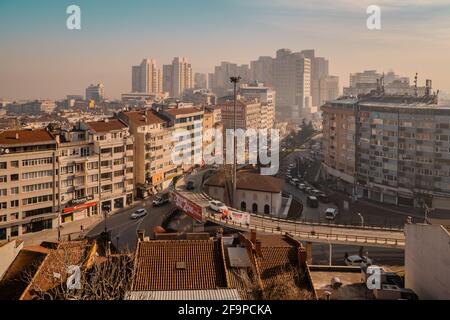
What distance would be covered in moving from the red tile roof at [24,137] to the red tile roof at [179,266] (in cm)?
883

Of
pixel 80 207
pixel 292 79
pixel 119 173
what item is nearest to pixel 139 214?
pixel 80 207

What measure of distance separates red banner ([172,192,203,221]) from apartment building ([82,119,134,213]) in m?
2.95

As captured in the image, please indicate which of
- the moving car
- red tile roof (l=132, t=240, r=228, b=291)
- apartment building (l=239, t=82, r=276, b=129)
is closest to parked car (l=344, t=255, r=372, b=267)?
red tile roof (l=132, t=240, r=228, b=291)

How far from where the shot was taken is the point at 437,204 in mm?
15398

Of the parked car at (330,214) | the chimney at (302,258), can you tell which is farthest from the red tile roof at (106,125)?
the chimney at (302,258)

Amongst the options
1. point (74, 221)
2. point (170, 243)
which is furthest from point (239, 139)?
point (170, 243)

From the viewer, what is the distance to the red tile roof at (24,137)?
1273cm

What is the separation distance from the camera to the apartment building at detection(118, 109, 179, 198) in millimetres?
16984

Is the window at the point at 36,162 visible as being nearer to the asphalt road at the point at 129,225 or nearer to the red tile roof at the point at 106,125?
the red tile roof at the point at 106,125

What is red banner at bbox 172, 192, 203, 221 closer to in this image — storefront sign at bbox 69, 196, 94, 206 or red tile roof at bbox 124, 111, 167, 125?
storefront sign at bbox 69, 196, 94, 206

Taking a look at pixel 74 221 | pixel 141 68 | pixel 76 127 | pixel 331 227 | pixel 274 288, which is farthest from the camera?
pixel 141 68
